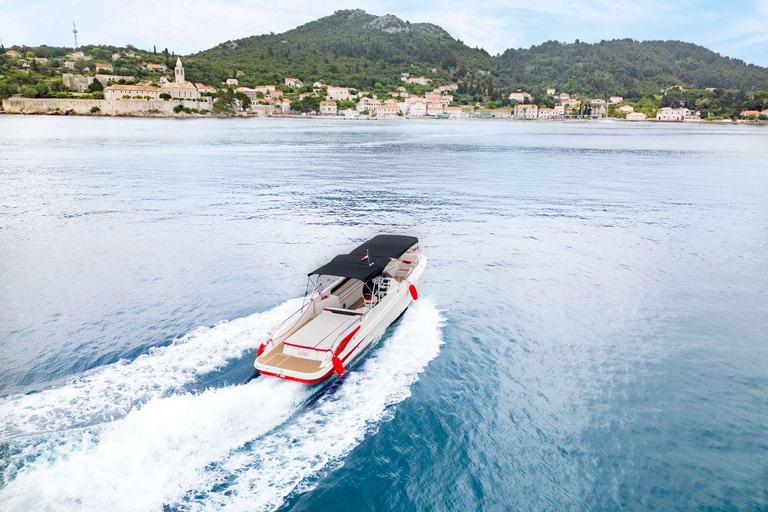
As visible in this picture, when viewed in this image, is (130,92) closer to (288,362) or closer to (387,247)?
(387,247)

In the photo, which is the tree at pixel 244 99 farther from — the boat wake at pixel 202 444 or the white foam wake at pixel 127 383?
the boat wake at pixel 202 444

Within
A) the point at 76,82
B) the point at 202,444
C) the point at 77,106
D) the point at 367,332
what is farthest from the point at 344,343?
the point at 76,82

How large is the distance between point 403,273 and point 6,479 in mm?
14282

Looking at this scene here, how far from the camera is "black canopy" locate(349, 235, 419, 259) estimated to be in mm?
18859

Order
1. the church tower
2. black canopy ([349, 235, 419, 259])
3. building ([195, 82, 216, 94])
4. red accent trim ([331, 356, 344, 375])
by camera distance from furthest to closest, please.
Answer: building ([195, 82, 216, 94]) → the church tower → black canopy ([349, 235, 419, 259]) → red accent trim ([331, 356, 344, 375])

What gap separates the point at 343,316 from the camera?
1605cm

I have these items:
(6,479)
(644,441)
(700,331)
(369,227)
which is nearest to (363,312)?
(644,441)

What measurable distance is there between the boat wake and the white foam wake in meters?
0.06

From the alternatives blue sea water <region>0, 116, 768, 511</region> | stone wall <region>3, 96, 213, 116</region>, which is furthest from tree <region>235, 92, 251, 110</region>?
blue sea water <region>0, 116, 768, 511</region>

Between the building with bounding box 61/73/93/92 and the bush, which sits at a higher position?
the building with bounding box 61/73/93/92

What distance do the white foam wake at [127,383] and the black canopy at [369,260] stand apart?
3066 mm

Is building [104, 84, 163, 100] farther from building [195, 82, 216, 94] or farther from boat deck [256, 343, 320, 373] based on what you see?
boat deck [256, 343, 320, 373]

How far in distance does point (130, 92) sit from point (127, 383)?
181039 mm

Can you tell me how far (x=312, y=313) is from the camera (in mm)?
16109
